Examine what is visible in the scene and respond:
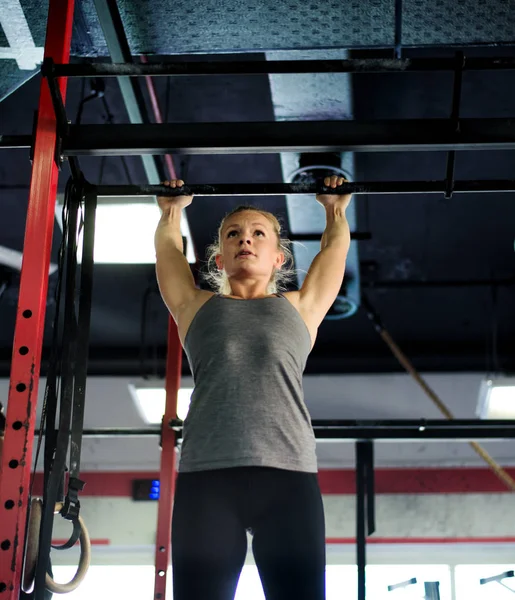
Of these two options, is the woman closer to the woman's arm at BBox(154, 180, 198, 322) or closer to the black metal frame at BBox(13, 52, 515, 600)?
the woman's arm at BBox(154, 180, 198, 322)

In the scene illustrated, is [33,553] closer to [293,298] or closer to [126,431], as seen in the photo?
[293,298]

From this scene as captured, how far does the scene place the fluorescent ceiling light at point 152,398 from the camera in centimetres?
589

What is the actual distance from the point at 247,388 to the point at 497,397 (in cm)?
425

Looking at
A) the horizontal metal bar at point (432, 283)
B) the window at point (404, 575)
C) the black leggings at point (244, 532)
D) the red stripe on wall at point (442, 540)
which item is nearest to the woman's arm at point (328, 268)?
the black leggings at point (244, 532)

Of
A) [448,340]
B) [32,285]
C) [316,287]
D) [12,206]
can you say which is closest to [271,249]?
[316,287]

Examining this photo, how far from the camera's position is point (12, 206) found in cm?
593

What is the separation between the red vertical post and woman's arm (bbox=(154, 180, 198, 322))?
1.67 m

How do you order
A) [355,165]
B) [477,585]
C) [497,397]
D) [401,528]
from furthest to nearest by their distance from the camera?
[401,528] < [477,585] < [497,397] < [355,165]

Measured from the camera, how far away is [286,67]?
7.61 feet

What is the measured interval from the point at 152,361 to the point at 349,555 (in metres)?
2.70

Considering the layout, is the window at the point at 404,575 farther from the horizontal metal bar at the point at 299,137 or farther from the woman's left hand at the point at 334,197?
the horizontal metal bar at the point at 299,137

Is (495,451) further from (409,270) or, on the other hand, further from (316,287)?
(316,287)

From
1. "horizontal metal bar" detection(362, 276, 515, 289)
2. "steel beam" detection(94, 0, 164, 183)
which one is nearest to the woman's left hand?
"steel beam" detection(94, 0, 164, 183)

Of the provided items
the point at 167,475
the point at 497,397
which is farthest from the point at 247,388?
the point at 497,397
